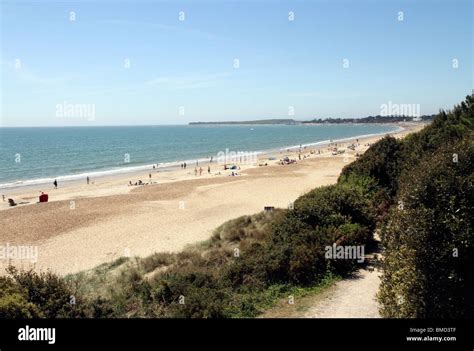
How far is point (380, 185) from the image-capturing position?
18.0 metres

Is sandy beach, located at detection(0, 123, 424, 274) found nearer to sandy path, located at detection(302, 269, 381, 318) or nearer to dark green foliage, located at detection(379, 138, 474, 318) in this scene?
sandy path, located at detection(302, 269, 381, 318)

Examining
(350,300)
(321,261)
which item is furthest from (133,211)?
(350,300)

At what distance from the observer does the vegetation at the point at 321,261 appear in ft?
22.4

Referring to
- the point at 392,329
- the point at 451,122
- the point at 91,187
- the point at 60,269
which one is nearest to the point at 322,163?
the point at 91,187

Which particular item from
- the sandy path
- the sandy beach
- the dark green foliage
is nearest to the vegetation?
the dark green foliage

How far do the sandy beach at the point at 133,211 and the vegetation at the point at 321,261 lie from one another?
176 inches

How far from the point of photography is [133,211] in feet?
101

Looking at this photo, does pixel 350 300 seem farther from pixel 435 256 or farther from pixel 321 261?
pixel 435 256

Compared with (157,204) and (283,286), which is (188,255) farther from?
(157,204)

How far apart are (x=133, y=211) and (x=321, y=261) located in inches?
881

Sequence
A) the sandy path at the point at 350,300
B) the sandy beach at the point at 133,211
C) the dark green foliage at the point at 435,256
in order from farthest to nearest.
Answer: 1. the sandy beach at the point at 133,211
2. the sandy path at the point at 350,300
3. the dark green foliage at the point at 435,256

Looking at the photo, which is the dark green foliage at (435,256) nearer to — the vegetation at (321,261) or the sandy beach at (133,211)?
the vegetation at (321,261)

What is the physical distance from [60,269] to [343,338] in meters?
16.8

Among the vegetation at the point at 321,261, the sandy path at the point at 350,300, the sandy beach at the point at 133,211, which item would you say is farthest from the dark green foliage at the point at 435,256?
the sandy beach at the point at 133,211
